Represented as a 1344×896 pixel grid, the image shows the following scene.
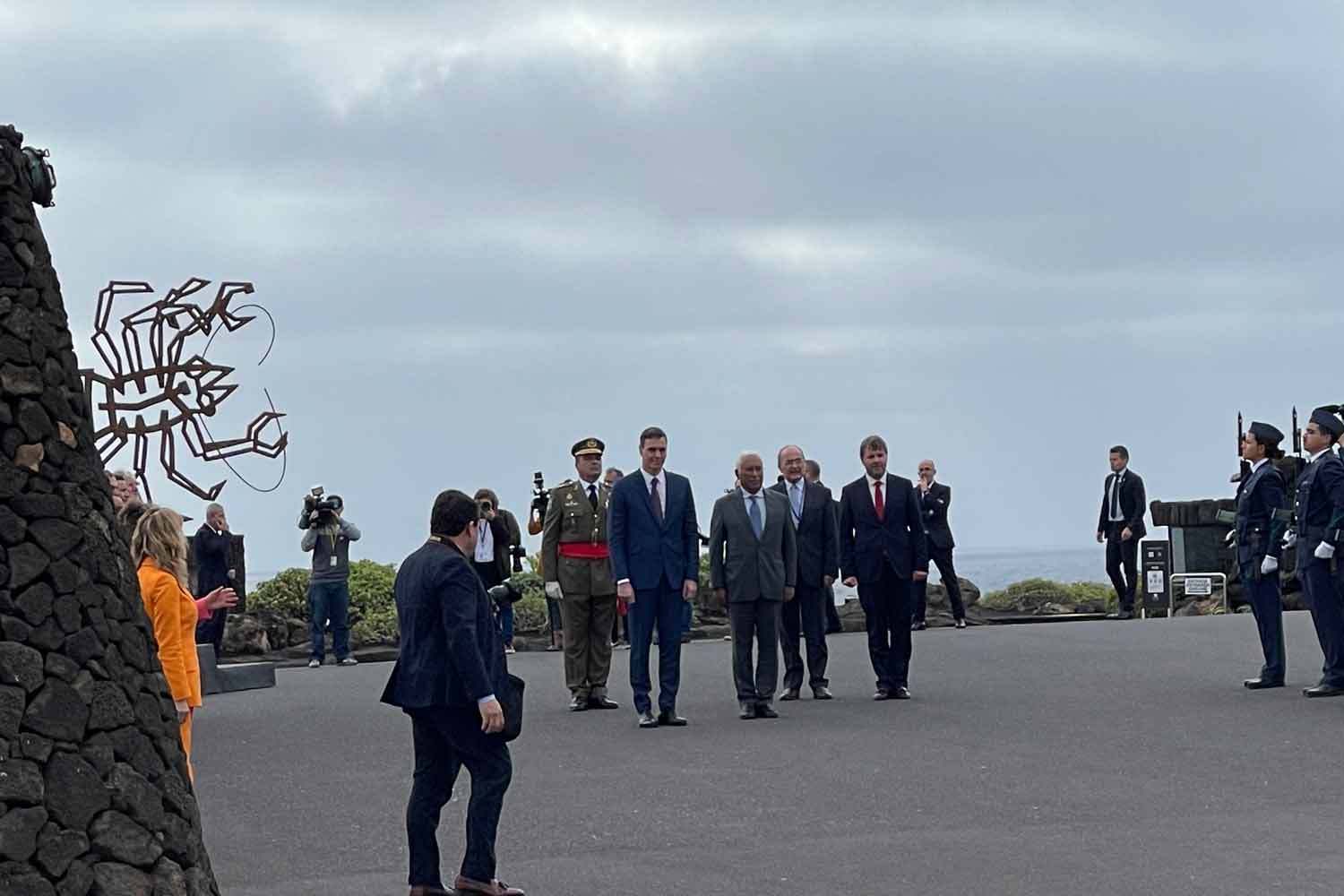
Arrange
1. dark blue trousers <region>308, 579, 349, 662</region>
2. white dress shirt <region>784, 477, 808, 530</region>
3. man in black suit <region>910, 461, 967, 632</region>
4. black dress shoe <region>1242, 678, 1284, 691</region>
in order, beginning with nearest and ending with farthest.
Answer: black dress shoe <region>1242, 678, 1284, 691</region>
white dress shirt <region>784, 477, 808, 530</region>
dark blue trousers <region>308, 579, 349, 662</region>
man in black suit <region>910, 461, 967, 632</region>

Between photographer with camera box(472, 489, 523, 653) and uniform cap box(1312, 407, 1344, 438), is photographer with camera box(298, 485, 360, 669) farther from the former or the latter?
uniform cap box(1312, 407, 1344, 438)

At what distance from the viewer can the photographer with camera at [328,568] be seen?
21.9m

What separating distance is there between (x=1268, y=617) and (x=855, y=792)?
6.06 meters

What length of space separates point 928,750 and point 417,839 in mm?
5091

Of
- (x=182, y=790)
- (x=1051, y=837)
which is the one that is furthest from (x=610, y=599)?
(x=182, y=790)

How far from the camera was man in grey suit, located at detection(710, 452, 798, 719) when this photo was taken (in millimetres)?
15297

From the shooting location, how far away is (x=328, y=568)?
867 inches

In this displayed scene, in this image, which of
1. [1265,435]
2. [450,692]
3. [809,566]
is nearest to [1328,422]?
[1265,435]

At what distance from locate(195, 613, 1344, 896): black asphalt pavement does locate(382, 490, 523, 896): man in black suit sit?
1.49ft

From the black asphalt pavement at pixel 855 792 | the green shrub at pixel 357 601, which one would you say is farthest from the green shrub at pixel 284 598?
the black asphalt pavement at pixel 855 792

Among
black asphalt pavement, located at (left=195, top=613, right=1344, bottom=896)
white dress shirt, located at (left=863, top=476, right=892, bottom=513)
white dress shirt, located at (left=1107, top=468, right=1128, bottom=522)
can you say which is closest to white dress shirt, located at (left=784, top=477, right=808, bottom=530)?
white dress shirt, located at (left=863, top=476, right=892, bottom=513)

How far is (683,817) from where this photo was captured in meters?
10.5

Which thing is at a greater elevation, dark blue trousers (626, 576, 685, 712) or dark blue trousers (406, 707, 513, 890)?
dark blue trousers (626, 576, 685, 712)

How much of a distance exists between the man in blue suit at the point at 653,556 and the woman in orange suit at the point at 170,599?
5689 millimetres
